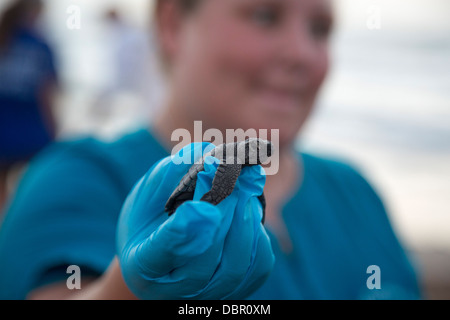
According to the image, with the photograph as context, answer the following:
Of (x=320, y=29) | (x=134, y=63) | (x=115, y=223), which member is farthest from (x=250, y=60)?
(x=134, y=63)

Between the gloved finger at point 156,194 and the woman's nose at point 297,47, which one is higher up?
the woman's nose at point 297,47

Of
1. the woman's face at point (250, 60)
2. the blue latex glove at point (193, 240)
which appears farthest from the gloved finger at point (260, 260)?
the woman's face at point (250, 60)

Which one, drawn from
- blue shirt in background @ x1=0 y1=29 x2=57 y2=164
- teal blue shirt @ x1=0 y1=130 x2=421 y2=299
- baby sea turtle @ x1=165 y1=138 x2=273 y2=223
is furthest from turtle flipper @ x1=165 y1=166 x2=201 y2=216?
blue shirt in background @ x1=0 y1=29 x2=57 y2=164

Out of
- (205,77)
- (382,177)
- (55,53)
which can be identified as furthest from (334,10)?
(382,177)

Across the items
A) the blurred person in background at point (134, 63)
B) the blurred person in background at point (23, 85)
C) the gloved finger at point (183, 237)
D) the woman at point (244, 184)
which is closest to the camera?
the gloved finger at point (183, 237)

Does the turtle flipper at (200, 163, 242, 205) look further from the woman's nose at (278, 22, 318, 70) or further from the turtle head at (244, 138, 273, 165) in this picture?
the woman's nose at (278, 22, 318, 70)

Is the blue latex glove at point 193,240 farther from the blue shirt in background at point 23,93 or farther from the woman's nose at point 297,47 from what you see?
the blue shirt in background at point 23,93

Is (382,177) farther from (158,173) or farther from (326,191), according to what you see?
(158,173)
